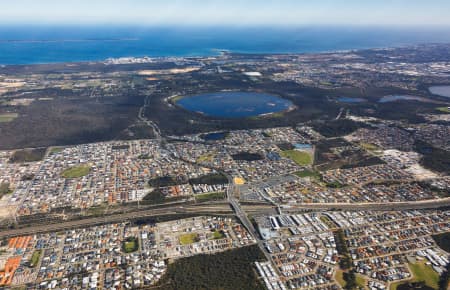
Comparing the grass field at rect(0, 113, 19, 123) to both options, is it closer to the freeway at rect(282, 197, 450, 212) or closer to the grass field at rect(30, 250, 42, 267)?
the grass field at rect(30, 250, 42, 267)

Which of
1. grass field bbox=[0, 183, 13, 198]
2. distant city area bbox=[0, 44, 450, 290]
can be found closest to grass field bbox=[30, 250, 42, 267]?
distant city area bbox=[0, 44, 450, 290]

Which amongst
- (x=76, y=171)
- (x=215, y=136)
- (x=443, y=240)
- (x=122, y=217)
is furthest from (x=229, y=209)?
(x=215, y=136)

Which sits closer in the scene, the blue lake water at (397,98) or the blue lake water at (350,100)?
the blue lake water at (350,100)

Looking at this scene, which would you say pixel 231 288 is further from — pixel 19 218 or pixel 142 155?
pixel 142 155

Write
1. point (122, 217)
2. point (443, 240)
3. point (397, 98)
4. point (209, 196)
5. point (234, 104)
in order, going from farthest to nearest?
point (397, 98), point (234, 104), point (209, 196), point (122, 217), point (443, 240)

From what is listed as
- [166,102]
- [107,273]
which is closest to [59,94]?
[166,102]

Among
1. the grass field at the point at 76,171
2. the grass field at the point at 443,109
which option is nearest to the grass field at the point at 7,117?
the grass field at the point at 76,171

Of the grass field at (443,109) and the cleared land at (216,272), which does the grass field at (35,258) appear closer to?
the cleared land at (216,272)

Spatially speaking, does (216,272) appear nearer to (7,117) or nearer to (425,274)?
(425,274)
